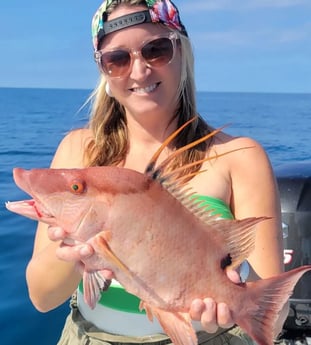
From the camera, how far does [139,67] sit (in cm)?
253

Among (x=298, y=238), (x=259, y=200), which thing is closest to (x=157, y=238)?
(x=259, y=200)

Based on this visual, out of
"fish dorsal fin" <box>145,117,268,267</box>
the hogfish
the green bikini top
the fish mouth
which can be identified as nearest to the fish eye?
the hogfish

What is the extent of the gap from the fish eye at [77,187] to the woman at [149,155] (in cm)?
71

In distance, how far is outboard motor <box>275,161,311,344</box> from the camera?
10.8 ft

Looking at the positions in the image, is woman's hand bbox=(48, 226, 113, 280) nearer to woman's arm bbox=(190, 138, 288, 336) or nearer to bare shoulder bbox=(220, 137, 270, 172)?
woman's arm bbox=(190, 138, 288, 336)

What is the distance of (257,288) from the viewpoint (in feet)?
6.25

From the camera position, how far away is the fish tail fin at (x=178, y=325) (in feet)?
6.18

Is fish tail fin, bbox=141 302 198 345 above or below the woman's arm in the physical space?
below

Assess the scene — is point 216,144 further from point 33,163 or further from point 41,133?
point 41,133

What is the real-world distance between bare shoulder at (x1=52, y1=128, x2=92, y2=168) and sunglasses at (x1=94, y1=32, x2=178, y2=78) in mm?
513

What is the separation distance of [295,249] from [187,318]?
5.64 ft

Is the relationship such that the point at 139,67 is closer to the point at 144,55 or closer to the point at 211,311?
the point at 144,55

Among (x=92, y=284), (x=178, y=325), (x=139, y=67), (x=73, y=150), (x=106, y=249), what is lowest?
(x=178, y=325)

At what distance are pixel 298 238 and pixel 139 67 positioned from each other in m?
1.58
